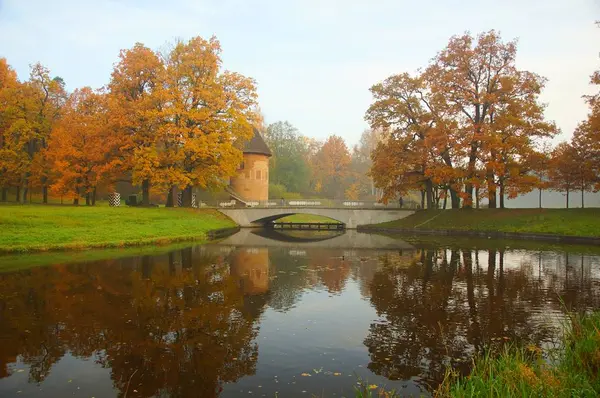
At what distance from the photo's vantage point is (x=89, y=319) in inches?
462

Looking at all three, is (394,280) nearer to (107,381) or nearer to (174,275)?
(174,275)

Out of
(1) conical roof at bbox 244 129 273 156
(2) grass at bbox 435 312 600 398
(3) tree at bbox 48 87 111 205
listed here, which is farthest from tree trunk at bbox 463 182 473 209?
(2) grass at bbox 435 312 600 398

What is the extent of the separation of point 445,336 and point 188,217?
112 ft

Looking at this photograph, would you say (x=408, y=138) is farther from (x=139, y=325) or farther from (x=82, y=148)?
(x=139, y=325)

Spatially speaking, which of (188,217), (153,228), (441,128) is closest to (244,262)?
(153,228)

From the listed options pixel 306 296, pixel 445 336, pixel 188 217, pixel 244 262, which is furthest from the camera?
pixel 188 217

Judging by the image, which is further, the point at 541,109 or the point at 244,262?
the point at 541,109

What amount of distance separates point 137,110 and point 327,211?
2289 centimetres

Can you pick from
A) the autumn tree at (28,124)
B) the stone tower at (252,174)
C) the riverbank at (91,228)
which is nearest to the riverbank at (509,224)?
the stone tower at (252,174)

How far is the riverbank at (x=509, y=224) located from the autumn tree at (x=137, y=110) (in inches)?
960

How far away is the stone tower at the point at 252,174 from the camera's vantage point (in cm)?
6028

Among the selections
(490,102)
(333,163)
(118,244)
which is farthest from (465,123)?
(333,163)

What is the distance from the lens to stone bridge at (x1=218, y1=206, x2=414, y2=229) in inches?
2035

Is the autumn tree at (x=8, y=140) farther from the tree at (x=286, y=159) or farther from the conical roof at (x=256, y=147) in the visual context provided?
the tree at (x=286, y=159)
